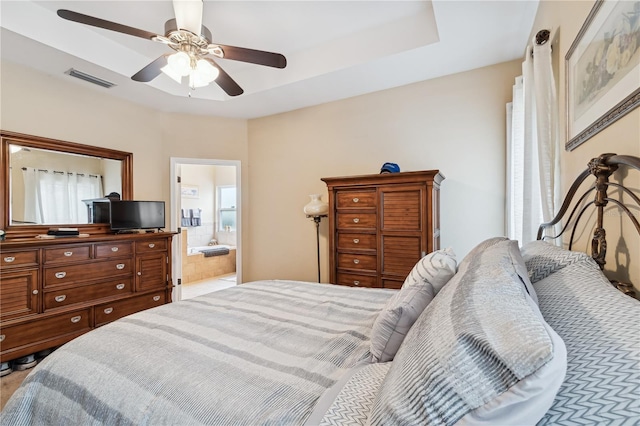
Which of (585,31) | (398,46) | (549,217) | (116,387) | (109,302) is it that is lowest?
(109,302)

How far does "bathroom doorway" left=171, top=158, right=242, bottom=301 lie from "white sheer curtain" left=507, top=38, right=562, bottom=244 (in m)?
4.65

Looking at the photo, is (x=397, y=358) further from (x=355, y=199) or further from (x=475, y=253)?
(x=355, y=199)

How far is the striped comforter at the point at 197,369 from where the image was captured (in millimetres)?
866

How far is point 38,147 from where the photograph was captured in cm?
292

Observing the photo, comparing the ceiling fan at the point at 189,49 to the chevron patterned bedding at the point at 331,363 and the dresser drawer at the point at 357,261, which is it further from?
the dresser drawer at the point at 357,261

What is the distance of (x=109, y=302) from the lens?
2996 millimetres

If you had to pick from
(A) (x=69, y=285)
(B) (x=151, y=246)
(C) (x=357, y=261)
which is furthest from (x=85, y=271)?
(C) (x=357, y=261)

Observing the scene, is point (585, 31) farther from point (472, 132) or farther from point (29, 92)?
point (29, 92)

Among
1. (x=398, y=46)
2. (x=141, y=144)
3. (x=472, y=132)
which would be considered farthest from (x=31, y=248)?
(x=472, y=132)

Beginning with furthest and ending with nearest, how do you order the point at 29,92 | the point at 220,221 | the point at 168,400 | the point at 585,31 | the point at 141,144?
the point at 220,221, the point at 141,144, the point at 29,92, the point at 585,31, the point at 168,400

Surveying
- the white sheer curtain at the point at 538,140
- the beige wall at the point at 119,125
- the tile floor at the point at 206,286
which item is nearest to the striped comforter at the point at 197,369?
the white sheer curtain at the point at 538,140

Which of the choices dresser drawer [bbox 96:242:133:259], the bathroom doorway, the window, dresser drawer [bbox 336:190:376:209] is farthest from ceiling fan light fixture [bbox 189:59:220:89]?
the window

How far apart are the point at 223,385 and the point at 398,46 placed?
113 inches

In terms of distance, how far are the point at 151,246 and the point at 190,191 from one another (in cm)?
388
